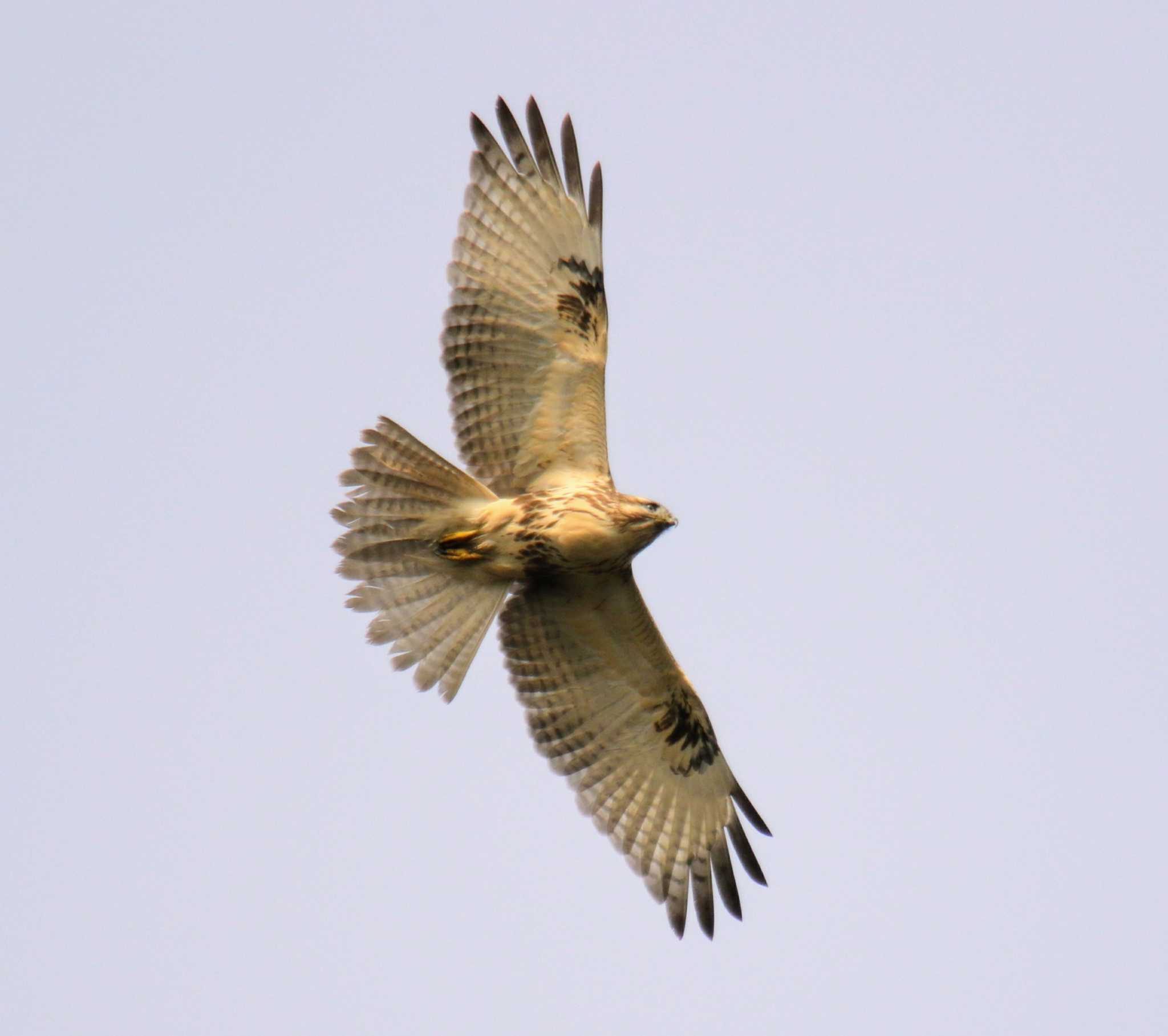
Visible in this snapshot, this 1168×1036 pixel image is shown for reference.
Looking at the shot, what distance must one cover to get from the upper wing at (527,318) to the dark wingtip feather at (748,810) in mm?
2182

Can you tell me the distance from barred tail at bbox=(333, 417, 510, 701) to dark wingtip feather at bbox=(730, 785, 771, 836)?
73.5 inches

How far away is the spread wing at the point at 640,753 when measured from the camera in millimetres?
11445

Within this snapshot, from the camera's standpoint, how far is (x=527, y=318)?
425 inches

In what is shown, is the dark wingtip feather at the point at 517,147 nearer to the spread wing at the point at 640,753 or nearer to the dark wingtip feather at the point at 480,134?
the dark wingtip feather at the point at 480,134

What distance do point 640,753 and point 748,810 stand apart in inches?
28.3

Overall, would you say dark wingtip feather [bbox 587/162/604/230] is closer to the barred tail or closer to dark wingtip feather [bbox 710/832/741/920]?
the barred tail

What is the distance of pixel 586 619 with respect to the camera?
11266mm

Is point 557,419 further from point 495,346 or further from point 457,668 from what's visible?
point 457,668

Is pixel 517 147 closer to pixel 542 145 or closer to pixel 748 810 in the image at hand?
pixel 542 145

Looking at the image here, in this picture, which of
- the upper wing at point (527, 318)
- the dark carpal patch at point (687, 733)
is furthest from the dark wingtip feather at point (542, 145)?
the dark carpal patch at point (687, 733)

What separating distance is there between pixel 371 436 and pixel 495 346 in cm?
84

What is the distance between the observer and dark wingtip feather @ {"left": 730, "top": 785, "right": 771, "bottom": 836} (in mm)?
11617

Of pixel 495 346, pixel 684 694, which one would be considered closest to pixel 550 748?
pixel 684 694

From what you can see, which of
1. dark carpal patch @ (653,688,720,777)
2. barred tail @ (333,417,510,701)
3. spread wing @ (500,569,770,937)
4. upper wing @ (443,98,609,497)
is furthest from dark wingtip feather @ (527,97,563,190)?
dark carpal patch @ (653,688,720,777)
